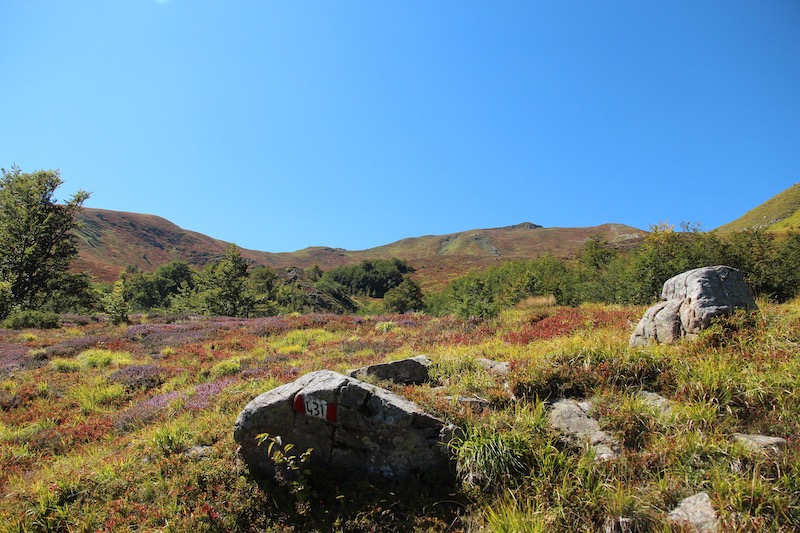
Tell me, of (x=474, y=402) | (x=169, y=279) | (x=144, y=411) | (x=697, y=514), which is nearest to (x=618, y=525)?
(x=697, y=514)

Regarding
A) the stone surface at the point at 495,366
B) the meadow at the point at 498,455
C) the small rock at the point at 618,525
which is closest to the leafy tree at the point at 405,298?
the stone surface at the point at 495,366

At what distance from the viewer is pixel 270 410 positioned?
5516 mm

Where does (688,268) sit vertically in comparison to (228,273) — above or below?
below

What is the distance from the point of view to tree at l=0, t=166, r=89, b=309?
85.9 ft

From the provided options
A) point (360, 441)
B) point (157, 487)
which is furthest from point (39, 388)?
point (360, 441)

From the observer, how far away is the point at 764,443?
4207 mm

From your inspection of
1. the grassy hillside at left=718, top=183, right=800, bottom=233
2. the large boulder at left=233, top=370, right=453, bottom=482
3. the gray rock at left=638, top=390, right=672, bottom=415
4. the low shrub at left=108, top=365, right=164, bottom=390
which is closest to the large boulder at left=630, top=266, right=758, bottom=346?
the gray rock at left=638, top=390, right=672, bottom=415

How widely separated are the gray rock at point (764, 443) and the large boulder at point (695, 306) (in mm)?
3365

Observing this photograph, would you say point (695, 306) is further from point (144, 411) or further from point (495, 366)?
point (144, 411)

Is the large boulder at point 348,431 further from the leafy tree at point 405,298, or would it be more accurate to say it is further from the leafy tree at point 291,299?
the leafy tree at point 405,298

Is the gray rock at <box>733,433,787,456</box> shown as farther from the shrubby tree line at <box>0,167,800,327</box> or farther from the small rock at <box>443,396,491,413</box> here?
the shrubby tree line at <box>0,167,800,327</box>

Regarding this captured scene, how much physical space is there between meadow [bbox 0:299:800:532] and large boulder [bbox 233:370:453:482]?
0.21 m

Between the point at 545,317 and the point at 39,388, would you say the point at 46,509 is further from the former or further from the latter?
the point at 545,317

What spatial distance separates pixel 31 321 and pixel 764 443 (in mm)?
29824
